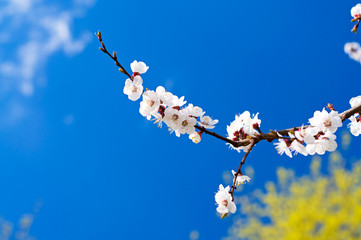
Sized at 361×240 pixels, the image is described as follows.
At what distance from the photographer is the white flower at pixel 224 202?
192 centimetres

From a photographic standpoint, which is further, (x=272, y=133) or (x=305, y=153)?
(x=305, y=153)

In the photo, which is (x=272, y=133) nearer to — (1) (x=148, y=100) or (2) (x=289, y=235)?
(1) (x=148, y=100)

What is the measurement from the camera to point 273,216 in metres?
8.21

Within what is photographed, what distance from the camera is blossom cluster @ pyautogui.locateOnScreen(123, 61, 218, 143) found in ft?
5.73

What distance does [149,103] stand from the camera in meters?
1.74

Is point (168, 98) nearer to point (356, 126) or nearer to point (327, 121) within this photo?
point (327, 121)

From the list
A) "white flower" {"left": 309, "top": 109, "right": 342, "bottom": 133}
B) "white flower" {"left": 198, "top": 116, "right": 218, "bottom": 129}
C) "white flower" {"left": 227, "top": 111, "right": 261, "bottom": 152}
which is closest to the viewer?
"white flower" {"left": 309, "top": 109, "right": 342, "bottom": 133}

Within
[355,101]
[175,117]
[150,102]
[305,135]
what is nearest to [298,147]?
[305,135]

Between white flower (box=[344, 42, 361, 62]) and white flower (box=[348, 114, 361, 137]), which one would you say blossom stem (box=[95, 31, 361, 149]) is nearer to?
white flower (box=[348, 114, 361, 137])

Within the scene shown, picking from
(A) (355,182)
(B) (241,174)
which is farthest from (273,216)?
(B) (241,174)

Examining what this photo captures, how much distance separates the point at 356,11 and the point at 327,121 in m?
0.71

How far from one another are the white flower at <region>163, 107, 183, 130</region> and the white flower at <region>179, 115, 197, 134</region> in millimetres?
16

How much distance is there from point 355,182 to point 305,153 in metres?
7.58

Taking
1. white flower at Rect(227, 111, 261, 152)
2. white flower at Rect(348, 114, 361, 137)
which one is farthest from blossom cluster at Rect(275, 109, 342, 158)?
white flower at Rect(348, 114, 361, 137)
